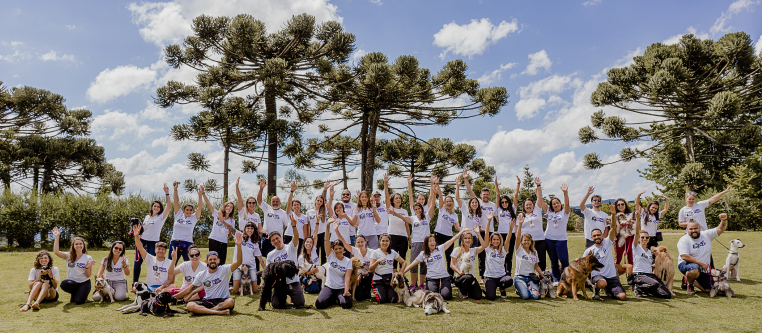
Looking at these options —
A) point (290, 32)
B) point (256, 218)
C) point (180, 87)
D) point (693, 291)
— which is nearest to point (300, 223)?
point (256, 218)

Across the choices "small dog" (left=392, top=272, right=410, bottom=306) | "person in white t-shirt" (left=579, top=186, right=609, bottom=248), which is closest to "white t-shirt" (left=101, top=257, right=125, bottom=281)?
"small dog" (left=392, top=272, right=410, bottom=306)

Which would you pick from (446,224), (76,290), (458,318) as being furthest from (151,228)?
(458,318)

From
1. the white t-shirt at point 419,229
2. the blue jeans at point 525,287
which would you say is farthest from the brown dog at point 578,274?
the white t-shirt at point 419,229

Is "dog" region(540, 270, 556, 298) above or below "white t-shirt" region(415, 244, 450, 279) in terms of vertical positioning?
below

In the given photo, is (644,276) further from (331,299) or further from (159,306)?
(159,306)

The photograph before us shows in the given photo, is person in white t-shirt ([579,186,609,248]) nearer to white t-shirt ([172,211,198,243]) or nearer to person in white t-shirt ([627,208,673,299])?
person in white t-shirt ([627,208,673,299])

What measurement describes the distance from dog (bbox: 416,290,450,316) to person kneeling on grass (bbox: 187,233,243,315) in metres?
2.52

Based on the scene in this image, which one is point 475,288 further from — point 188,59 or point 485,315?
point 188,59

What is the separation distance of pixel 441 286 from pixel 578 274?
6.64ft

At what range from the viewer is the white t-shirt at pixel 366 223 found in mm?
7523

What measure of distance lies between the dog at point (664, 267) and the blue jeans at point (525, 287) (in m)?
2.09

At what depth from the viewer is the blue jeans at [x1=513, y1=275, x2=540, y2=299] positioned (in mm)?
6305

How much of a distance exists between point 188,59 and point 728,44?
971 inches

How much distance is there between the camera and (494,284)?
641cm
